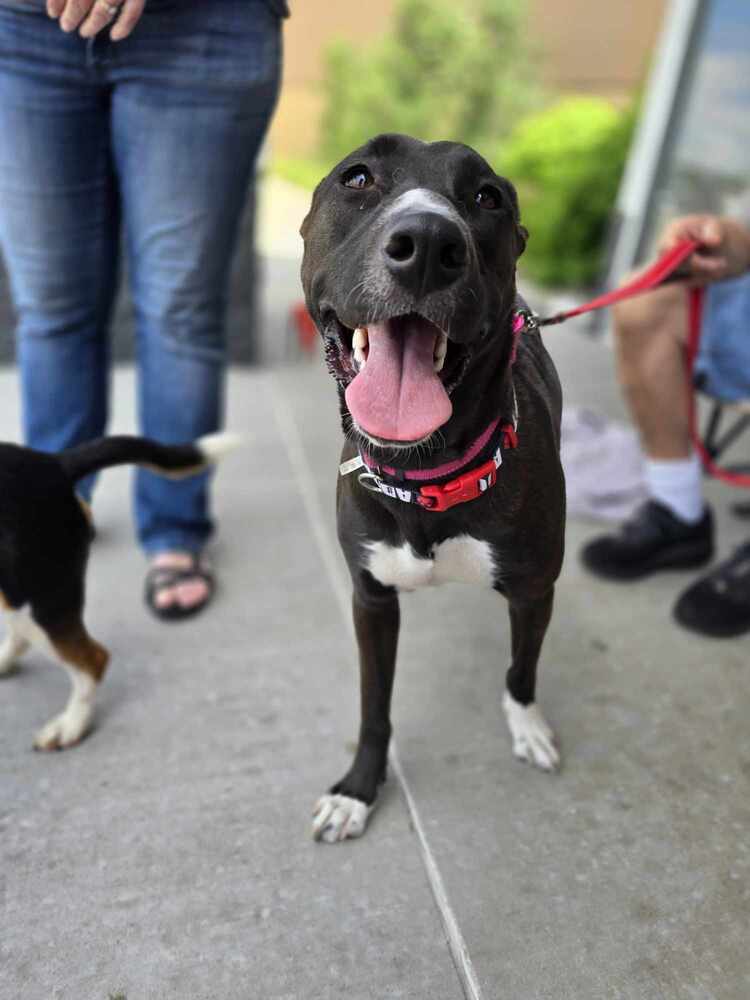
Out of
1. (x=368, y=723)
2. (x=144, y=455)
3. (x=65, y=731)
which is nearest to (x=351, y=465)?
(x=368, y=723)

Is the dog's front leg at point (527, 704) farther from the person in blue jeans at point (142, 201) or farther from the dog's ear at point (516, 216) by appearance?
the person in blue jeans at point (142, 201)

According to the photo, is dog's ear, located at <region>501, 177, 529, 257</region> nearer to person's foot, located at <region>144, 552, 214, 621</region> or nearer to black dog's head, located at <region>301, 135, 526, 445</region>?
black dog's head, located at <region>301, 135, 526, 445</region>

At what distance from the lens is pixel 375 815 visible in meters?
1.80

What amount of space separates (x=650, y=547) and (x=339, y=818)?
1471 mm

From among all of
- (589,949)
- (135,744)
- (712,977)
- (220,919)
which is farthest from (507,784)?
(135,744)

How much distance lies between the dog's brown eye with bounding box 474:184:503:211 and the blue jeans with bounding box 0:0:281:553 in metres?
1.02

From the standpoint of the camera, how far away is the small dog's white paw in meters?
1.72

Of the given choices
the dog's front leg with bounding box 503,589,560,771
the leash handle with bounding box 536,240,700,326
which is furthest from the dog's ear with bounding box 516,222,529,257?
the dog's front leg with bounding box 503,589,560,771

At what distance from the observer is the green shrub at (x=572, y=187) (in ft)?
18.8

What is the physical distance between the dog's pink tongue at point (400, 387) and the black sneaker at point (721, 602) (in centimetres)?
147

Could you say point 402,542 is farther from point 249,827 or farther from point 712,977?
point 712,977

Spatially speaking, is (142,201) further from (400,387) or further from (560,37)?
(560,37)

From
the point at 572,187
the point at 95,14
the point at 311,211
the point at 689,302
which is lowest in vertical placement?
the point at 572,187

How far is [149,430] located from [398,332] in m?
1.41
